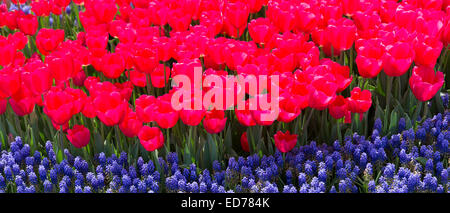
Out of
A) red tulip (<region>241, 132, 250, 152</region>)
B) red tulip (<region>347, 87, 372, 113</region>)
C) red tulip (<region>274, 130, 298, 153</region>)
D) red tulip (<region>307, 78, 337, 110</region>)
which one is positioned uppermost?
red tulip (<region>307, 78, 337, 110</region>)

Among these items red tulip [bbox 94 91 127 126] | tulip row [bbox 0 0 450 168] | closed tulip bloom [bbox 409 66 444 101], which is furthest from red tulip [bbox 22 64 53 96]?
closed tulip bloom [bbox 409 66 444 101]

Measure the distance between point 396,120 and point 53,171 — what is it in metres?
2.07

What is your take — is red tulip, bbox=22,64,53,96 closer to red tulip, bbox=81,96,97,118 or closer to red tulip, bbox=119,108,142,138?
red tulip, bbox=81,96,97,118

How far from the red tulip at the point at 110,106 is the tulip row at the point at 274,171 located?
10.9 inches

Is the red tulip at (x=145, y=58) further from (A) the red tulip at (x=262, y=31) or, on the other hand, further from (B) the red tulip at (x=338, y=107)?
(B) the red tulip at (x=338, y=107)

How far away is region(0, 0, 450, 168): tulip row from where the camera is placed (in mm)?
3383

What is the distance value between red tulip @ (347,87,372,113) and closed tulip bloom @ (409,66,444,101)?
30 centimetres

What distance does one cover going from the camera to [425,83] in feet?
12.0

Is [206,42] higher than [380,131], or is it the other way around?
[206,42]

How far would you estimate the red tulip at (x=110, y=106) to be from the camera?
3350mm
